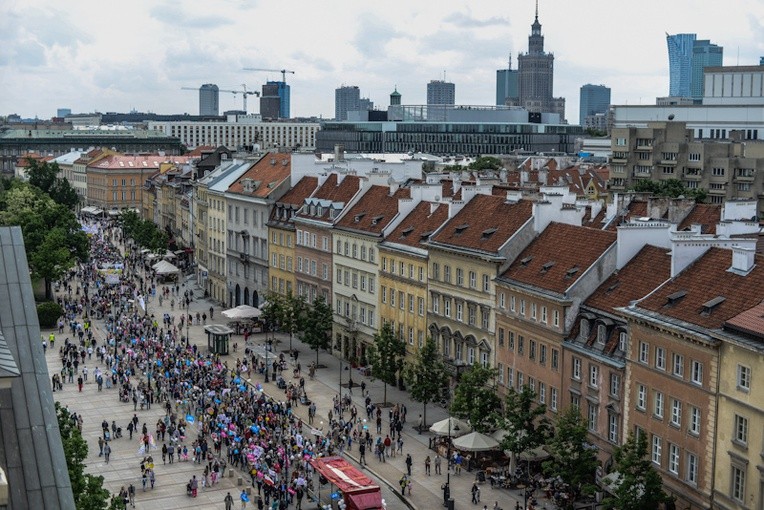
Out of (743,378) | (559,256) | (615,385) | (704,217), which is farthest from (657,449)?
(704,217)

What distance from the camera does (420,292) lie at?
8494cm

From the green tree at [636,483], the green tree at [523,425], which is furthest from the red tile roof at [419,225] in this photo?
the green tree at [636,483]

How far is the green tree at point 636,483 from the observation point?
169 feet

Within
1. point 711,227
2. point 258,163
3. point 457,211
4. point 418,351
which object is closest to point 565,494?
point 418,351

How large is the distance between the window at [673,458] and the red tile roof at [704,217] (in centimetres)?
3660

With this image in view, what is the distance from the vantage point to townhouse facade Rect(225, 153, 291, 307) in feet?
386

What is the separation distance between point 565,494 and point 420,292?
2784cm

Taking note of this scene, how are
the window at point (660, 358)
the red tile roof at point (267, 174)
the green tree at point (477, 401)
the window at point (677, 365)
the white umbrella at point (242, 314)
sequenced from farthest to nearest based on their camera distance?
1. the red tile roof at point (267, 174)
2. the white umbrella at point (242, 314)
3. the green tree at point (477, 401)
4. the window at point (660, 358)
5. the window at point (677, 365)

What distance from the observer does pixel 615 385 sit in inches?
2367

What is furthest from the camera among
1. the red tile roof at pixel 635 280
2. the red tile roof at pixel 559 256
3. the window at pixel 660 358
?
the red tile roof at pixel 559 256

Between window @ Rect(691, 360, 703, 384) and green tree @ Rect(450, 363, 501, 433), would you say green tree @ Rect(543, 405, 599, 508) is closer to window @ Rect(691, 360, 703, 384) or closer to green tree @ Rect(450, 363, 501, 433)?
window @ Rect(691, 360, 703, 384)

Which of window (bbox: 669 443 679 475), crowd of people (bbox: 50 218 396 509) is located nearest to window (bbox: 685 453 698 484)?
window (bbox: 669 443 679 475)

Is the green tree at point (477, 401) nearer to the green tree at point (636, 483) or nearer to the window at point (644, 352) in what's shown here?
the window at point (644, 352)

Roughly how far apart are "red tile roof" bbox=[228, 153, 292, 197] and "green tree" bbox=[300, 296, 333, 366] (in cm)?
2342
